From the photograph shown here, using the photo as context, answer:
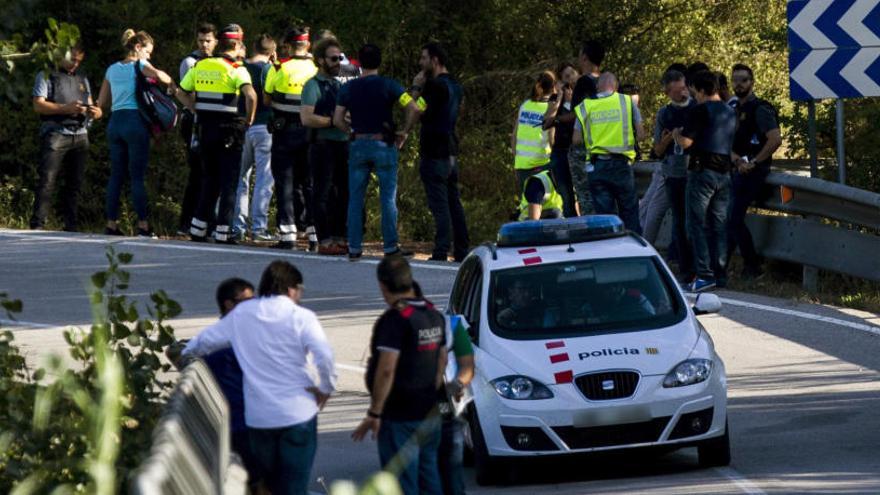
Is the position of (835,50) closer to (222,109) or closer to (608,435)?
(222,109)

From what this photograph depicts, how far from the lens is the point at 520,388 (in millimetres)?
10320

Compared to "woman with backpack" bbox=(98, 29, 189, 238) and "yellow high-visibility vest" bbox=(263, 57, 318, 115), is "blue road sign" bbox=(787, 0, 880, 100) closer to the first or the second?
"yellow high-visibility vest" bbox=(263, 57, 318, 115)

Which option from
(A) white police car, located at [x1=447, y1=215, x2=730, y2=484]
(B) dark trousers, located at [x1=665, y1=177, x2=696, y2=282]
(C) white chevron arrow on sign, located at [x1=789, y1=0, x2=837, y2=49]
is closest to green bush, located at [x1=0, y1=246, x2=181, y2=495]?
(A) white police car, located at [x1=447, y1=215, x2=730, y2=484]

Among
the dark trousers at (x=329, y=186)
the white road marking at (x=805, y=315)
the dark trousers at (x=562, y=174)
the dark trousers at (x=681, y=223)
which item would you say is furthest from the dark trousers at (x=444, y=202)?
the white road marking at (x=805, y=315)

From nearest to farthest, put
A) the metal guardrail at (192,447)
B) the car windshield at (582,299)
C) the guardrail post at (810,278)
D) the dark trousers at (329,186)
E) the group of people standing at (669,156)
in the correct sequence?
the metal guardrail at (192,447)
the car windshield at (582,299)
the group of people standing at (669,156)
the guardrail post at (810,278)
the dark trousers at (329,186)

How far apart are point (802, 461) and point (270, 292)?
3.55 meters

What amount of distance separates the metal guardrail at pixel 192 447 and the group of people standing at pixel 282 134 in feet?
28.7

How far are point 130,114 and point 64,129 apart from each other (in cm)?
116

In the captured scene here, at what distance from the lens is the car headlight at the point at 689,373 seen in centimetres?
1035

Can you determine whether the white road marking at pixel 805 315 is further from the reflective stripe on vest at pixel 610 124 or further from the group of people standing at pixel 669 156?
the reflective stripe on vest at pixel 610 124

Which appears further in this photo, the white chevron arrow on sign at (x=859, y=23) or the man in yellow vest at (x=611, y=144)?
the man in yellow vest at (x=611, y=144)

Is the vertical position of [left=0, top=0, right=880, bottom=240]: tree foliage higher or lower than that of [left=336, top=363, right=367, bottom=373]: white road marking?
higher

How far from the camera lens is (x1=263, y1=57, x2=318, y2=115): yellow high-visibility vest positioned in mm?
17953

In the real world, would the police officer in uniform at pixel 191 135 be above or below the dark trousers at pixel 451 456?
above
